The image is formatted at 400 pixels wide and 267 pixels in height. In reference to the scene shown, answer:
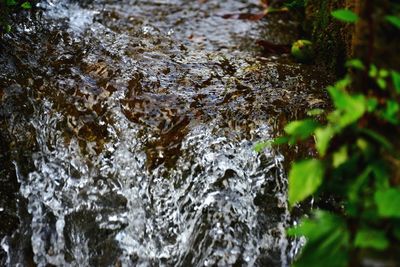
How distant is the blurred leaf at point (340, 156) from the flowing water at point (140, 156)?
1187 millimetres

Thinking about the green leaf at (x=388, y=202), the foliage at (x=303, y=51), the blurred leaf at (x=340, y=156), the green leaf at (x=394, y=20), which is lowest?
the foliage at (x=303, y=51)

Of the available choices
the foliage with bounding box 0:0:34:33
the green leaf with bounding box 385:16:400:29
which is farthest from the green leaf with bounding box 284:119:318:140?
the foliage with bounding box 0:0:34:33

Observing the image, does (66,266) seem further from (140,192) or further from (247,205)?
(247,205)

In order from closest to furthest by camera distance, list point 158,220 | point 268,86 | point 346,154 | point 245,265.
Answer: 1. point 346,154
2. point 245,265
3. point 158,220
4. point 268,86

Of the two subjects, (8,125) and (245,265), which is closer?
(245,265)

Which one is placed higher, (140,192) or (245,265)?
(140,192)

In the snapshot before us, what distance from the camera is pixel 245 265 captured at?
2.72 metres

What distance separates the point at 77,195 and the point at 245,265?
118 cm

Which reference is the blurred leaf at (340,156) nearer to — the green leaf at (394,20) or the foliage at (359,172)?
the foliage at (359,172)

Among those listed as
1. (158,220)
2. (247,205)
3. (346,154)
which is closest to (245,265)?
(247,205)

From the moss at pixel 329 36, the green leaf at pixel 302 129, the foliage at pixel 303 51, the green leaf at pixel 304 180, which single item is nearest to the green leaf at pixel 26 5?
the foliage at pixel 303 51

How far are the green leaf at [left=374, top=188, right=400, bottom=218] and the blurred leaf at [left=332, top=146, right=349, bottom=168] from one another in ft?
0.58

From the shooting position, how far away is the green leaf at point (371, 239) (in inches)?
59.4

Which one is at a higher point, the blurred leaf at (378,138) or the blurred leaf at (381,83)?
the blurred leaf at (381,83)
